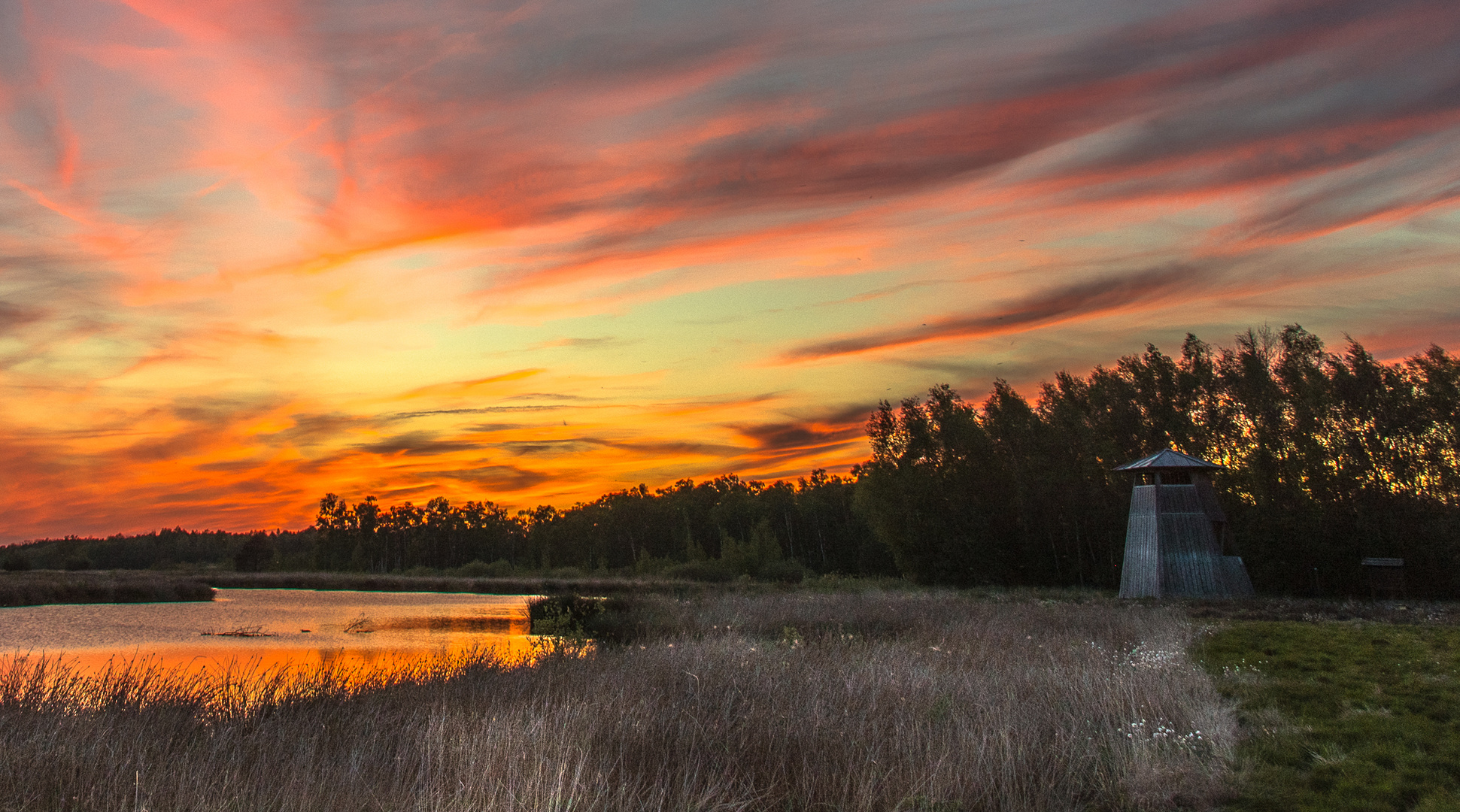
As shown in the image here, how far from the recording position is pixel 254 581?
75.6 m

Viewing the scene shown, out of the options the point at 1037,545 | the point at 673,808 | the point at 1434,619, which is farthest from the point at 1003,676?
the point at 1037,545

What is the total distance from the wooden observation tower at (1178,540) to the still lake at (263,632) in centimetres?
2522

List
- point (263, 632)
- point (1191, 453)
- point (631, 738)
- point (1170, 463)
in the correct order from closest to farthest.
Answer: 1. point (631, 738)
2. point (263, 632)
3. point (1170, 463)
4. point (1191, 453)

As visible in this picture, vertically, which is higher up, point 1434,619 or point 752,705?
point 752,705

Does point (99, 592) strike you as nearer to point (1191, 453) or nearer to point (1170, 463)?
point (1170, 463)

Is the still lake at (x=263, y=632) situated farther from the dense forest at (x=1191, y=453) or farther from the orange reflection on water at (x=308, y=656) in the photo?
the dense forest at (x=1191, y=453)

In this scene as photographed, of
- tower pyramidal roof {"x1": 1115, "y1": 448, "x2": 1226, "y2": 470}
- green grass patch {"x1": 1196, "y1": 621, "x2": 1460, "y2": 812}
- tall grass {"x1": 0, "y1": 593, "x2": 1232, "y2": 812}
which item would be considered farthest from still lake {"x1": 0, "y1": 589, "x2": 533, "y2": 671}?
tower pyramidal roof {"x1": 1115, "y1": 448, "x2": 1226, "y2": 470}

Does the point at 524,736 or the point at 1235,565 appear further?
the point at 1235,565

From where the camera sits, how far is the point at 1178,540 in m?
33.7

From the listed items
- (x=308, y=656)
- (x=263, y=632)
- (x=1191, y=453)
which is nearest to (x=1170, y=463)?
(x=1191, y=453)

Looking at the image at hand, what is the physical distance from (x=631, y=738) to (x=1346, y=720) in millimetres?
9275

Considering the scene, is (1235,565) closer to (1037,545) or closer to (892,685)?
(1037,545)

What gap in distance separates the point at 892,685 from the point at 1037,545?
1648 inches

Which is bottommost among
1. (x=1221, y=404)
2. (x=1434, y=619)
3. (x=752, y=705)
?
(x=1434, y=619)
